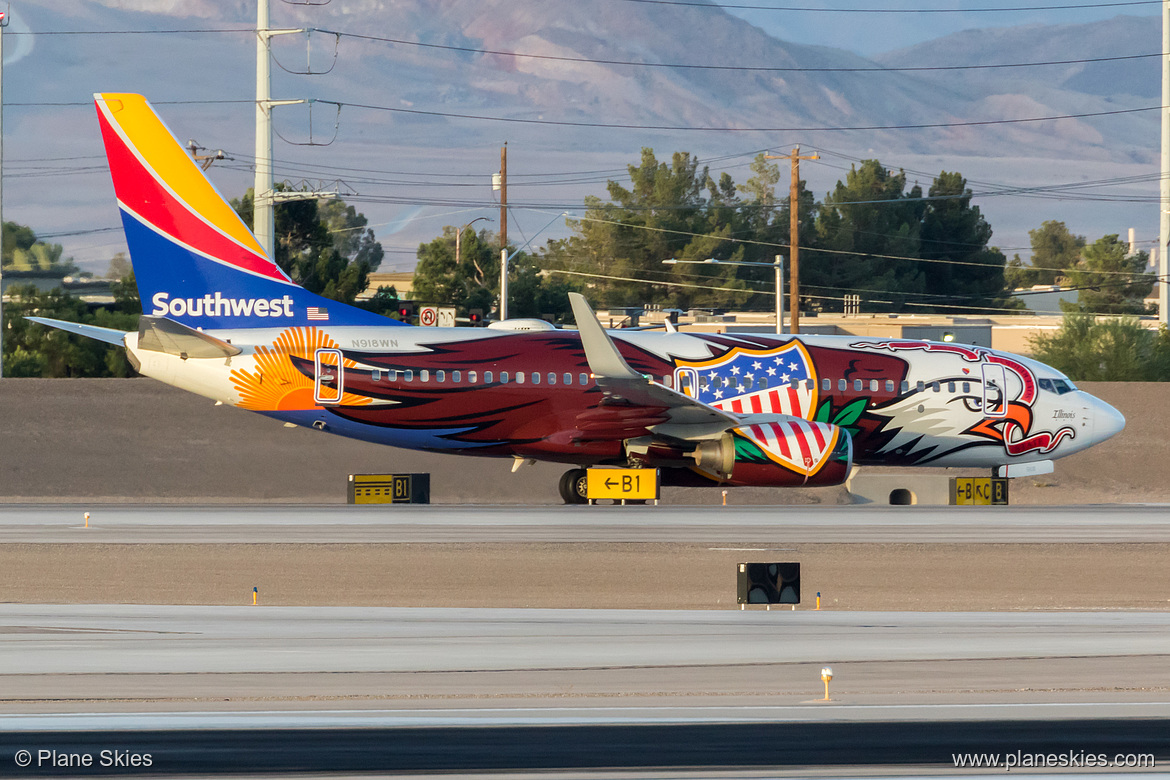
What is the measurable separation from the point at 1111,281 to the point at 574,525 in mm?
98592

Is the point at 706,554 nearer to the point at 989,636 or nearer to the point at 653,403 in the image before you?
the point at 989,636

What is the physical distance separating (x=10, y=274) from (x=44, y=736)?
12933 cm

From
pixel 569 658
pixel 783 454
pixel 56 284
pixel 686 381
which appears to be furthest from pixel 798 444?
pixel 56 284

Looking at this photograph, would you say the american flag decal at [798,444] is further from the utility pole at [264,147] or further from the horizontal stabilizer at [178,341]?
the utility pole at [264,147]

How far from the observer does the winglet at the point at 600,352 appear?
28.9 m

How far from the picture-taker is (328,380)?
29.5 meters

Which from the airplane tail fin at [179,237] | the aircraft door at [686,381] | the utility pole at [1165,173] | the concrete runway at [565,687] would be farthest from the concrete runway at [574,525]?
the utility pole at [1165,173]

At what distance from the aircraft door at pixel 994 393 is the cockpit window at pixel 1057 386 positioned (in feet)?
3.31

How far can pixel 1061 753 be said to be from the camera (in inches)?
345

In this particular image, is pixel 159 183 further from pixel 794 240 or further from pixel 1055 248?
pixel 1055 248

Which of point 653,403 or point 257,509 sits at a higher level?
point 653,403

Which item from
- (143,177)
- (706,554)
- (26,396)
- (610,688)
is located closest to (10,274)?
(26,396)

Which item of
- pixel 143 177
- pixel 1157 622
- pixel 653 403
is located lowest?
pixel 1157 622

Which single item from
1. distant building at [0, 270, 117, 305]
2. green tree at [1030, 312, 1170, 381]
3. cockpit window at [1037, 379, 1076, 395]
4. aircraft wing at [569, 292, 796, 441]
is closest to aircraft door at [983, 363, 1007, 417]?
cockpit window at [1037, 379, 1076, 395]
